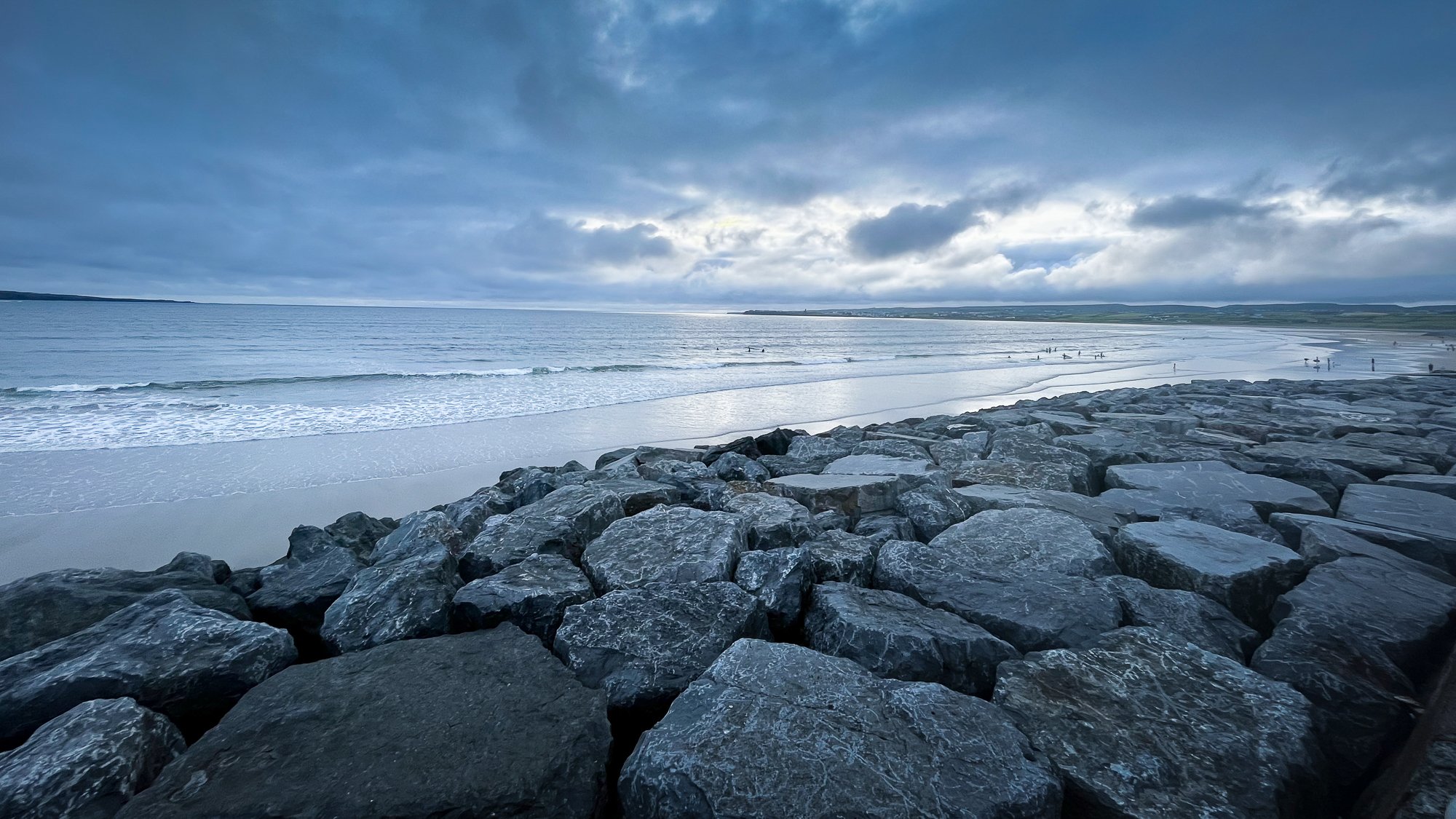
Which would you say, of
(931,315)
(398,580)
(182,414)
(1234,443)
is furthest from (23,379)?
(931,315)

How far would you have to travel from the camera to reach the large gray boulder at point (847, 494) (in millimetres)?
5031

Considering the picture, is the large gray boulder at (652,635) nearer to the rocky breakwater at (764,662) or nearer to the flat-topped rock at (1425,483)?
the rocky breakwater at (764,662)

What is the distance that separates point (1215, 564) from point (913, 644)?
2.02 m

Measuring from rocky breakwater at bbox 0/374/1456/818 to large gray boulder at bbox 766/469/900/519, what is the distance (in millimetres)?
202

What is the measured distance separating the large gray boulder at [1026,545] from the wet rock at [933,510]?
327 mm

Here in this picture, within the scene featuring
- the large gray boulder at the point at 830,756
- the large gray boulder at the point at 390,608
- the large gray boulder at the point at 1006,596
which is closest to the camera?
the large gray boulder at the point at 830,756

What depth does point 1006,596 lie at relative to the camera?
10.5ft

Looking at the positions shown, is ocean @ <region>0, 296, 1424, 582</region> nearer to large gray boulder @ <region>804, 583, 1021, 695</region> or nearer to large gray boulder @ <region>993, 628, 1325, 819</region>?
large gray boulder @ <region>804, 583, 1021, 695</region>

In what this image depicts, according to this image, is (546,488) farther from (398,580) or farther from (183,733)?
(183,733)

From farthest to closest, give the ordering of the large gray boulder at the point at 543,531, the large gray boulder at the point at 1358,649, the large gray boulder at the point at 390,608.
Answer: the large gray boulder at the point at 543,531, the large gray boulder at the point at 390,608, the large gray boulder at the point at 1358,649

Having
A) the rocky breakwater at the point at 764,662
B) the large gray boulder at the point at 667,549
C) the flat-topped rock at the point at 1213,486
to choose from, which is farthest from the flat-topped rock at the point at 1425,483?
the large gray boulder at the point at 667,549

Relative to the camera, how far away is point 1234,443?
6.73 meters

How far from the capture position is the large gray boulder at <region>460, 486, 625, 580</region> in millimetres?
3898

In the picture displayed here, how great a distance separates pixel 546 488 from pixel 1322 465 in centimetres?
699
